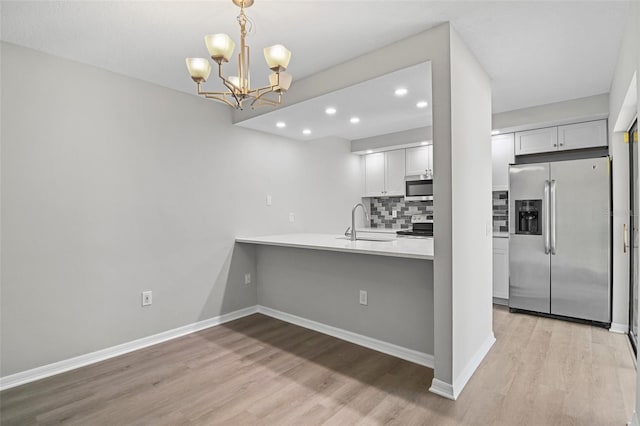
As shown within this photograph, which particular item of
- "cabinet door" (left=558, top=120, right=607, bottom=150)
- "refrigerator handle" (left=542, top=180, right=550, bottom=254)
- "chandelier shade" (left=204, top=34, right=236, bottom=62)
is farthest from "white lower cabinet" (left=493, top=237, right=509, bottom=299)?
"chandelier shade" (left=204, top=34, right=236, bottom=62)

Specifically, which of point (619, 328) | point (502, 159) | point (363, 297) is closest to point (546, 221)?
point (502, 159)

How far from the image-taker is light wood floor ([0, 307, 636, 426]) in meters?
2.00

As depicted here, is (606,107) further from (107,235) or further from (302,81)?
(107,235)

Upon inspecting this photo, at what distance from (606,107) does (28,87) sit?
5.16 metres

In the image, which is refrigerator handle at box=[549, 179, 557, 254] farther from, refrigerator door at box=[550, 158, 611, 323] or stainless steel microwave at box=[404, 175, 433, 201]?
stainless steel microwave at box=[404, 175, 433, 201]

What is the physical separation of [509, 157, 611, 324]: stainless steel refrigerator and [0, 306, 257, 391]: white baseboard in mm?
3368

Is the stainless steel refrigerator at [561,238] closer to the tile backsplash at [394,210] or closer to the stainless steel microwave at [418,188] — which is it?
the stainless steel microwave at [418,188]

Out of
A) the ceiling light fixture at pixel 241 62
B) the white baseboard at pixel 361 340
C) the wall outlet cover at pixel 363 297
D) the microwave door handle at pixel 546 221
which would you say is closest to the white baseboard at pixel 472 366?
the white baseboard at pixel 361 340

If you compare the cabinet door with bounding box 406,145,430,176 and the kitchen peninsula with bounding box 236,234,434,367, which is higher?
the cabinet door with bounding box 406,145,430,176

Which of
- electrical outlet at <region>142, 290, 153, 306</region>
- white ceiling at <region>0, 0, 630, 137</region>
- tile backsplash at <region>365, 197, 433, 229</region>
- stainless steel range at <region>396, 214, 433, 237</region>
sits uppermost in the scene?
white ceiling at <region>0, 0, 630, 137</region>

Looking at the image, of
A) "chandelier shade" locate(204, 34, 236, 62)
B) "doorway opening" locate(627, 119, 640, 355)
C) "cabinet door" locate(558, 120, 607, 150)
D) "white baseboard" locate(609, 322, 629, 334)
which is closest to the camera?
"chandelier shade" locate(204, 34, 236, 62)

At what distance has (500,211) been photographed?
457cm

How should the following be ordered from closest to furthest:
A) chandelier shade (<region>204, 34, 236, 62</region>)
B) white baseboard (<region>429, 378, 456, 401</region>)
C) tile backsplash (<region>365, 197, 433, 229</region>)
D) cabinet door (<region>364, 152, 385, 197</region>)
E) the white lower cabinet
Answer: chandelier shade (<region>204, 34, 236, 62</region>) < white baseboard (<region>429, 378, 456, 401</region>) < the white lower cabinet < tile backsplash (<region>365, 197, 433, 229</region>) < cabinet door (<region>364, 152, 385, 197</region>)

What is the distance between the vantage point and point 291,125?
3.79m
